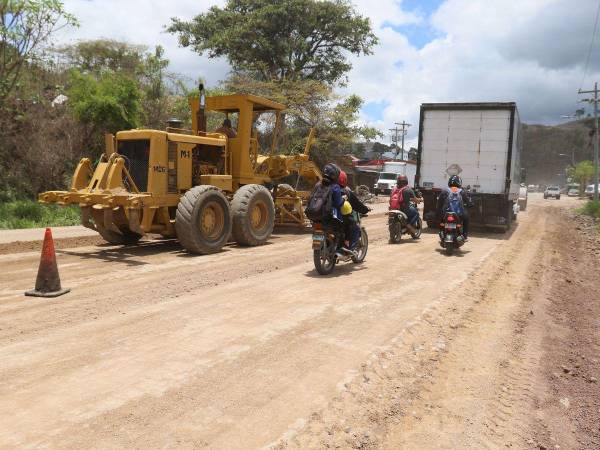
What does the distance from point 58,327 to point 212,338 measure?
1588mm

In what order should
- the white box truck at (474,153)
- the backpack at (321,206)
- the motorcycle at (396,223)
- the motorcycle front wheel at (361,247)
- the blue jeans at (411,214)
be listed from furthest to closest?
the white box truck at (474,153) < the blue jeans at (411,214) < the motorcycle at (396,223) < the motorcycle front wheel at (361,247) < the backpack at (321,206)

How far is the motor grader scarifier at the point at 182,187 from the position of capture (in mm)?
9062

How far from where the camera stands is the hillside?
138113 mm

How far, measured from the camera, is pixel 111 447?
2902 millimetres

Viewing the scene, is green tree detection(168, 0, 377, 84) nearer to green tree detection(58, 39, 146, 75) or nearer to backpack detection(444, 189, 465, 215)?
green tree detection(58, 39, 146, 75)

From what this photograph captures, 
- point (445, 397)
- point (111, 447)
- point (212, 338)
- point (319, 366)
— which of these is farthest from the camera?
point (212, 338)

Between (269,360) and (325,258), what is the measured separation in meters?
3.78


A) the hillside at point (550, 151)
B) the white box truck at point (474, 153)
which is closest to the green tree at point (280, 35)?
the white box truck at point (474, 153)

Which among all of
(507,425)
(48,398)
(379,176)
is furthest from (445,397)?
(379,176)

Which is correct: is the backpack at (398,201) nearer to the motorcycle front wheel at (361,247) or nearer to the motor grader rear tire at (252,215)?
the motor grader rear tire at (252,215)

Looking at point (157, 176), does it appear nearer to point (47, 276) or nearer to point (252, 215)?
point (252, 215)

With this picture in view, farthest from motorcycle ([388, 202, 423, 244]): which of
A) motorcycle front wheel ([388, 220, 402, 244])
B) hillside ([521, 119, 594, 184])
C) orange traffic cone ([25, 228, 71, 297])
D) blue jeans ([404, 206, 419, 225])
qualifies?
hillside ([521, 119, 594, 184])

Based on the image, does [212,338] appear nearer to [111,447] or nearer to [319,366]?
[319,366]

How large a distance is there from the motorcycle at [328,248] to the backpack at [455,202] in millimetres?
3063
